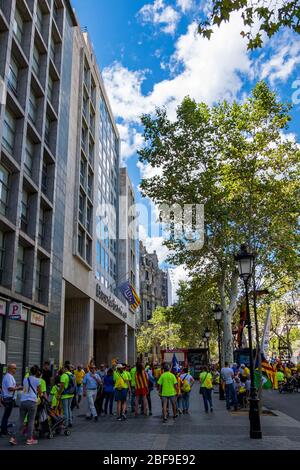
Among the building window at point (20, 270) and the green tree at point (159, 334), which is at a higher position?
the building window at point (20, 270)

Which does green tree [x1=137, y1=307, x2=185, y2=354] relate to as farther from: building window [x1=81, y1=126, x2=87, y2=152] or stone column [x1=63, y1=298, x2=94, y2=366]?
building window [x1=81, y1=126, x2=87, y2=152]

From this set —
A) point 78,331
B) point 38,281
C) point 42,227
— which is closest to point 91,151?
point 42,227

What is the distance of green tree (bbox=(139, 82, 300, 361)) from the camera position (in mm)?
22219

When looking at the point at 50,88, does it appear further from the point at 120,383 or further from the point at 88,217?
the point at 120,383

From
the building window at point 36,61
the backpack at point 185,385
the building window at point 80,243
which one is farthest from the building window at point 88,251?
the backpack at point 185,385

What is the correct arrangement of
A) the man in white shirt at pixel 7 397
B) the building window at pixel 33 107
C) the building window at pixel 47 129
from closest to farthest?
1. the man in white shirt at pixel 7 397
2. the building window at pixel 33 107
3. the building window at pixel 47 129

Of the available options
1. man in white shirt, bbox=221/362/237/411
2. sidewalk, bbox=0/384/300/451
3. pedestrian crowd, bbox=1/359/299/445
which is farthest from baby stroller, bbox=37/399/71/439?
man in white shirt, bbox=221/362/237/411

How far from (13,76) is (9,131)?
3081 mm

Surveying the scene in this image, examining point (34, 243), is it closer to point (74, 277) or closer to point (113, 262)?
point (74, 277)

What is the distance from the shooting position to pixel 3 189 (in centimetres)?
2041

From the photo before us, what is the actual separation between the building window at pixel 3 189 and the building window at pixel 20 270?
8.36 feet

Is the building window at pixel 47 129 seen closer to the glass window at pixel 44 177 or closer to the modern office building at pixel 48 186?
the modern office building at pixel 48 186

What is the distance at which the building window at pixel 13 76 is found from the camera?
2155cm

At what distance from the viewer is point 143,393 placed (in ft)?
48.8
